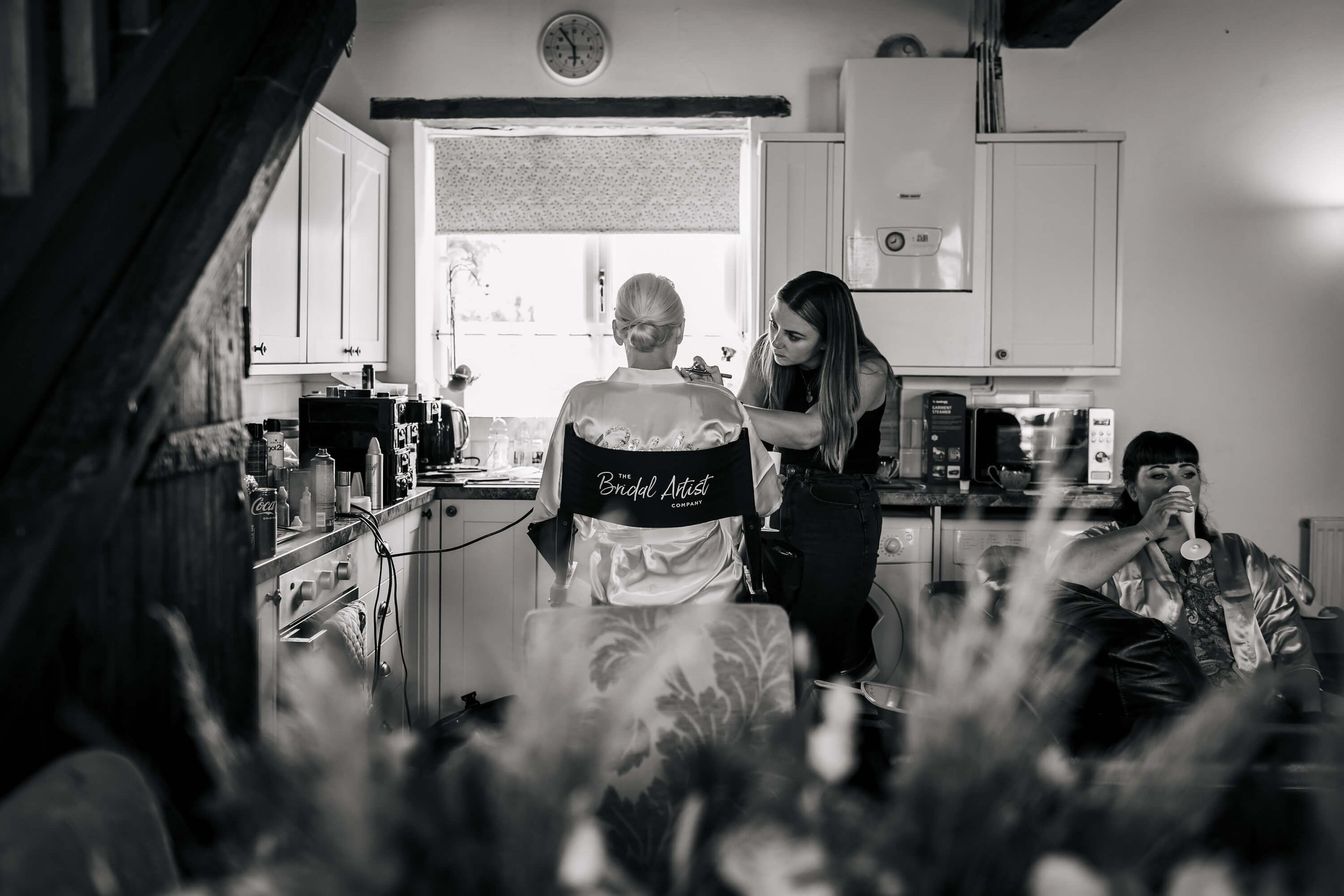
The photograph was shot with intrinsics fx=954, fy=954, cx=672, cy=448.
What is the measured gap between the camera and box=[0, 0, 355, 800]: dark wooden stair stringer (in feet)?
1.59

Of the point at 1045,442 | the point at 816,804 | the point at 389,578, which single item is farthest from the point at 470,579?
the point at 816,804

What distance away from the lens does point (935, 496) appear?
3.39 metres

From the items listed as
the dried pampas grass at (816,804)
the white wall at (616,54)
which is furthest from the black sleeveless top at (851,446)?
the dried pampas grass at (816,804)

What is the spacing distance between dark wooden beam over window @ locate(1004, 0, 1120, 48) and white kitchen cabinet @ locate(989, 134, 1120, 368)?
0.50 meters

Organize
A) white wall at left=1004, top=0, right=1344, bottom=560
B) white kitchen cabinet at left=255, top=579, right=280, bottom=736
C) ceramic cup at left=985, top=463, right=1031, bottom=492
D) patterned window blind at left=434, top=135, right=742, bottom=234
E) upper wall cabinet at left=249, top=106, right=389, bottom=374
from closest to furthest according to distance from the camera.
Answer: white kitchen cabinet at left=255, top=579, right=280, bottom=736
upper wall cabinet at left=249, top=106, right=389, bottom=374
ceramic cup at left=985, top=463, right=1031, bottom=492
white wall at left=1004, top=0, right=1344, bottom=560
patterned window blind at left=434, top=135, right=742, bottom=234

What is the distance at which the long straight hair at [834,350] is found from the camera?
2.67 meters

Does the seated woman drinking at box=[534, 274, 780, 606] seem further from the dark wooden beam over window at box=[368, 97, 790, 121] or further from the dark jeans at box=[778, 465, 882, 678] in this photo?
the dark wooden beam over window at box=[368, 97, 790, 121]

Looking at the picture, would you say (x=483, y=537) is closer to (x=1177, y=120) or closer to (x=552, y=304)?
(x=552, y=304)

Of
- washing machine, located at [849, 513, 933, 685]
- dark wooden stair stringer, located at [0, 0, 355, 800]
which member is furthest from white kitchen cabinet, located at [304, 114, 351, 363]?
dark wooden stair stringer, located at [0, 0, 355, 800]

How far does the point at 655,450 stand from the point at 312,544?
877 mm

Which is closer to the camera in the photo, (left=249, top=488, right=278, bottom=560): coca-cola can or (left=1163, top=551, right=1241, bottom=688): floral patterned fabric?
(left=249, top=488, right=278, bottom=560): coca-cola can

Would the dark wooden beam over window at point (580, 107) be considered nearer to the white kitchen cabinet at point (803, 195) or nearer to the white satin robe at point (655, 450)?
the white kitchen cabinet at point (803, 195)

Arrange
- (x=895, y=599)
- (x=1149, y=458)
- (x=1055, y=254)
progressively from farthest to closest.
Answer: (x=1055, y=254), (x=895, y=599), (x=1149, y=458)

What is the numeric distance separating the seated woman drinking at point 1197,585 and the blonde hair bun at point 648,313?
1.09m
